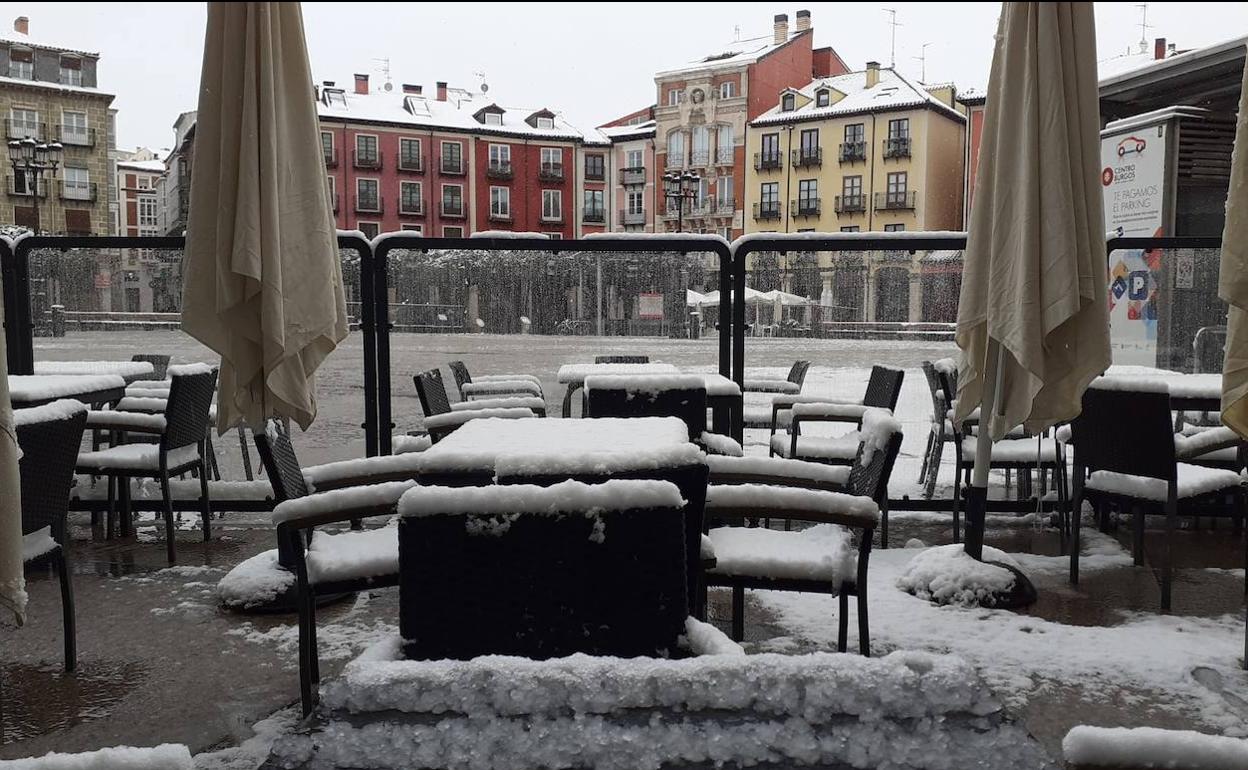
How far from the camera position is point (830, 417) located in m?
5.08

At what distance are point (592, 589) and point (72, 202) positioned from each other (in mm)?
54180

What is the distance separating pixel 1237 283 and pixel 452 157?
55.7 meters

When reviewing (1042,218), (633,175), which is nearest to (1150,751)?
(1042,218)

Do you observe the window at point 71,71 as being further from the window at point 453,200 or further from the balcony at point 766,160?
the balcony at point 766,160

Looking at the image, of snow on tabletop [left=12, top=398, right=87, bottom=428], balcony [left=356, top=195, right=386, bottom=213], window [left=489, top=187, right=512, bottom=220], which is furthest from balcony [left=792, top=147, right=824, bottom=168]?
snow on tabletop [left=12, top=398, right=87, bottom=428]

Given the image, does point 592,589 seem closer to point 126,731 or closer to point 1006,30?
→ point 126,731

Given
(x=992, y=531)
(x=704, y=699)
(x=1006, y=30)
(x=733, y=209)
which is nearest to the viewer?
(x=704, y=699)

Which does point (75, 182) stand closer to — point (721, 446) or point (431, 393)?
point (431, 393)

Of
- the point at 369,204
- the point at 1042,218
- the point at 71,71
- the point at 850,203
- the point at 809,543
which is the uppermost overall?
the point at 71,71

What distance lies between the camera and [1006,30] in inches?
147

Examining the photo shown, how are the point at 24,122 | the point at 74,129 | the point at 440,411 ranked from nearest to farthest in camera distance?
the point at 440,411 < the point at 24,122 < the point at 74,129

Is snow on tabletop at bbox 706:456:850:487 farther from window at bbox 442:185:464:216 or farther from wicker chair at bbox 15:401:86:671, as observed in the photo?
window at bbox 442:185:464:216

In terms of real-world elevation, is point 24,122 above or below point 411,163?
above

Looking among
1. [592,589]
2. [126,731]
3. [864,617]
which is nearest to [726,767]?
[592,589]
